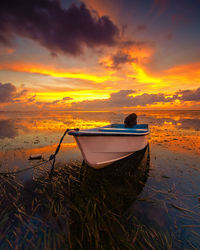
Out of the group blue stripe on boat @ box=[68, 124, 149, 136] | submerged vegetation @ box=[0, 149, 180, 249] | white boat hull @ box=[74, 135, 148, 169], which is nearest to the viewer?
submerged vegetation @ box=[0, 149, 180, 249]

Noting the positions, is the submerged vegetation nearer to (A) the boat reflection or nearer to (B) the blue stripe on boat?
(A) the boat reflection

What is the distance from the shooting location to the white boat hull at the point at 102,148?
533 cm

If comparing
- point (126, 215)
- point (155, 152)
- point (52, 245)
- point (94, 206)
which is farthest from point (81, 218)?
point (155, 152)

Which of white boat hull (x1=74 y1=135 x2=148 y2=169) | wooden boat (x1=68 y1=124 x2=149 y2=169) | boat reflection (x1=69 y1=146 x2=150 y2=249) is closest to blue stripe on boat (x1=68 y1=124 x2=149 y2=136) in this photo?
wooden boat (x1=68 y1=124 x2=149 y2=169)

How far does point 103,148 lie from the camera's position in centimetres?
570

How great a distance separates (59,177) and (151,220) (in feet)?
12.5

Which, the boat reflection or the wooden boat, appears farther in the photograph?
the wooden boat

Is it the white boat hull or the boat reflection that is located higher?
the white boat hull

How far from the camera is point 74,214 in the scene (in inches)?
145

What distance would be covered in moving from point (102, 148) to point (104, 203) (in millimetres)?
2150

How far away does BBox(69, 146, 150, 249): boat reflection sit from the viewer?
298cm

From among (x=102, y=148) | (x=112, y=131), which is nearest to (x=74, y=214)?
(x=102, y=148)

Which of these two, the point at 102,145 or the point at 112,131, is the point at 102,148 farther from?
the point at 112,131

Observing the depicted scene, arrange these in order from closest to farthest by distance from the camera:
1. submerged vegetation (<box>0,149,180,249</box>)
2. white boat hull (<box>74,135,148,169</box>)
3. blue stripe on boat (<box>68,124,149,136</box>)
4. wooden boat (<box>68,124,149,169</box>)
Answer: submerged vegetation (<box>0,149,180,249</box>) < blue stripe on boat (<box>68,124,149,136</box>) < wooden boat (<box>68,124,149,169</box>) < white boat hull (<box>74,135,148,169</box>)
